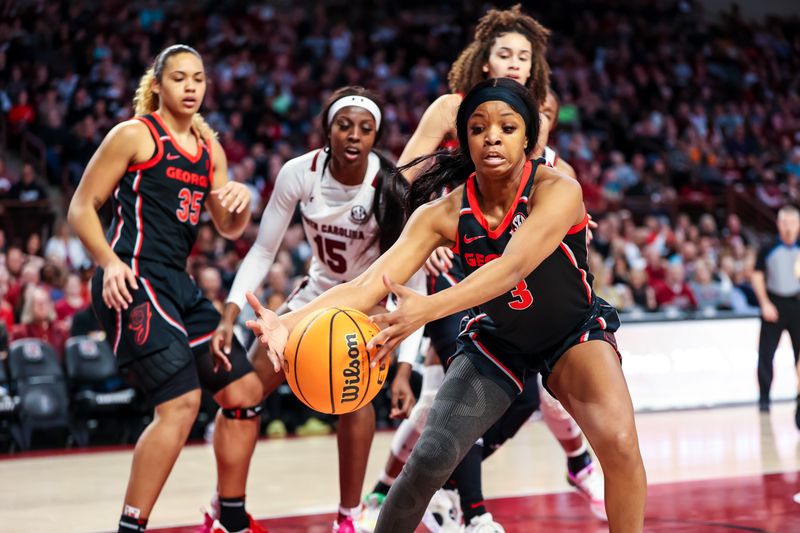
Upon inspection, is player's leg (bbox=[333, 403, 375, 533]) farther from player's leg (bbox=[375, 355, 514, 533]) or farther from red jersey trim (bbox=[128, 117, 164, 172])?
red jersey trim (bbox=[128, 117, 164, 172])

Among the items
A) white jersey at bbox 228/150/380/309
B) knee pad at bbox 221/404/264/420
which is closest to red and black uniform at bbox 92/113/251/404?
knee pad at bbox 221/404/264/420

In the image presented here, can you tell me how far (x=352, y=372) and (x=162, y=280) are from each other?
5.07 ft

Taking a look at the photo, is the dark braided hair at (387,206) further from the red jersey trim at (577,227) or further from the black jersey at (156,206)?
the red jersey trim at (577,227)

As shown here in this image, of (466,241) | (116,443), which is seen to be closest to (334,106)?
(466,241)

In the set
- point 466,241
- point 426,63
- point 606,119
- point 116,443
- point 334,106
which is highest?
point 426,63

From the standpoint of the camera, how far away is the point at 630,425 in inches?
134

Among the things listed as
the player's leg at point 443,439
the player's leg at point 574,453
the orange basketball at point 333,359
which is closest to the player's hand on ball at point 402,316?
the orange basketball at point 333,359

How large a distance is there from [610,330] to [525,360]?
1.11 feet

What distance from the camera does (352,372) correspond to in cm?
318

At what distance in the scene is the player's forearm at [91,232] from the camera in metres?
4.27

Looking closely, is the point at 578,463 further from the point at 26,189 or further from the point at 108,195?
the point at 26,189

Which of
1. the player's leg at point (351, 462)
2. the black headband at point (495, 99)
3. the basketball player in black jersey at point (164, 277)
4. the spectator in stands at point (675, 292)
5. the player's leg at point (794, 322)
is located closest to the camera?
the black headband at point (495, 99)

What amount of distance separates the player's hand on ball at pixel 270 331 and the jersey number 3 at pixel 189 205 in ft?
4.67

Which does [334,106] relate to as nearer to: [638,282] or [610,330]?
[610,330]
